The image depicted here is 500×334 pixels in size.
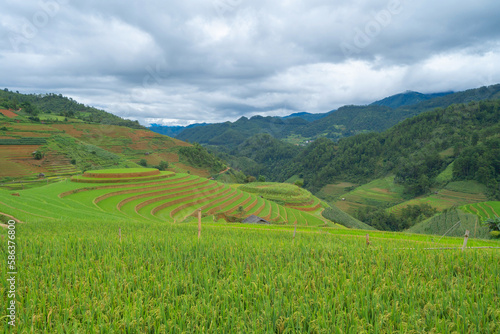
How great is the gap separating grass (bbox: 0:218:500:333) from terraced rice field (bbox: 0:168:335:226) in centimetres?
1642

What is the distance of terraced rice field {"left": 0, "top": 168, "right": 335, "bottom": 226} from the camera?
72.8 feet

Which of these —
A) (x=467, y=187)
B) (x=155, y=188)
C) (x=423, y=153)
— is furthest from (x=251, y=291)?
(x=423, y=153)

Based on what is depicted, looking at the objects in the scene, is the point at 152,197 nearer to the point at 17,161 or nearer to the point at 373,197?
the point at 17,161

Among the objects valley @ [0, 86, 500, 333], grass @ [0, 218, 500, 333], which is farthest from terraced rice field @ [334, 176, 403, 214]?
grass @ [0, 218, 500, 333]

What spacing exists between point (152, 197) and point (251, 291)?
26186 mm

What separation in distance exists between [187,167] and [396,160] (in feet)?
252

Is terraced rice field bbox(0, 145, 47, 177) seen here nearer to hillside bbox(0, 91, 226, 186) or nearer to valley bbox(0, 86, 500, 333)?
hillside bbox(0, 91, 226, 186)

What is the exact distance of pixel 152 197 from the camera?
27.0 metres

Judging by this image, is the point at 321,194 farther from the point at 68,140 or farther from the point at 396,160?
the point at 68,140

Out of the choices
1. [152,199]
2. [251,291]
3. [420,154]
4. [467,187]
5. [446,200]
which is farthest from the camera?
[420,154]

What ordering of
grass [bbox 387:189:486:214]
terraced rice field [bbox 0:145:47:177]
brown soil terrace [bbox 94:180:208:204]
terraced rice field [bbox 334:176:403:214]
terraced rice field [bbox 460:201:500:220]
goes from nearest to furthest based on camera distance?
brown soil terrace [bbox 94:180:208:204], terraced rice field [bbox 460:201:500:220], terraced rice field [bbox 0:145:47:177], grass [bbox 387:189:486:214], terraced rice field [bbox 334:176:403:214]

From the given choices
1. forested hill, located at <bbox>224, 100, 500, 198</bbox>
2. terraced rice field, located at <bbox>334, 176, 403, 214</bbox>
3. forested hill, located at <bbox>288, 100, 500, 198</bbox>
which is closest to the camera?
forested hill, located at <bbox>288, 100, 500, 198</bbox>

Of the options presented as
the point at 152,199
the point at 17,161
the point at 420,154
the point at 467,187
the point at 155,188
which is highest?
the point at 420,154

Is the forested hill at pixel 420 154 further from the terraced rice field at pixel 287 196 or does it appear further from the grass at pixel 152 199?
the grass at pixel 152 199
